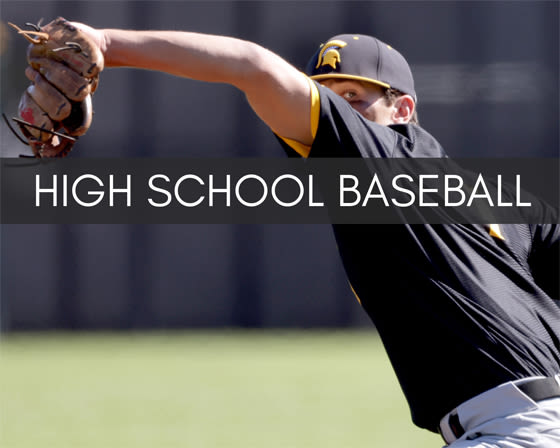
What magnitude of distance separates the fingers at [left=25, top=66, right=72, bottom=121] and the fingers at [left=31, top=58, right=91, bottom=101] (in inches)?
0.7

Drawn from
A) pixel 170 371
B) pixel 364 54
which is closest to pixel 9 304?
pixel 170 371

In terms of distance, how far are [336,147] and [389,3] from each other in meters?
15.2

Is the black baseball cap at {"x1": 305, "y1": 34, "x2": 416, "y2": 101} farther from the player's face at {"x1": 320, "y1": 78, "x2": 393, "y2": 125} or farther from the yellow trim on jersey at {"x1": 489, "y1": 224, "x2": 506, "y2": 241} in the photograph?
the yellow trim on jersey at {"x1": 489, "y1": 224, "x2": 506, "y2": 241}

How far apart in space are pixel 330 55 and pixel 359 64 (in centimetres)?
11

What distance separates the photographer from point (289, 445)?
24.6ft

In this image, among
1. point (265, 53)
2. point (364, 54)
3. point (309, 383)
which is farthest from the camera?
point (309, 383)

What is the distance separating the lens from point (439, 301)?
302cm

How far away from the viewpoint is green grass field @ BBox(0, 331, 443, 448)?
7828 mm

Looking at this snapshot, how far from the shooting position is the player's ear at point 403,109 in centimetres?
368

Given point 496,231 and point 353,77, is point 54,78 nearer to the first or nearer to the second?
point 353,77

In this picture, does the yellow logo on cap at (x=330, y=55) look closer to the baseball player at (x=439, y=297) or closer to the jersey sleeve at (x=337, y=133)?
the baseball player at (x=439, y=297)

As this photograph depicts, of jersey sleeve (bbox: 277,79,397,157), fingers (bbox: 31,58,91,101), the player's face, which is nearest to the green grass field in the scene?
the player's face

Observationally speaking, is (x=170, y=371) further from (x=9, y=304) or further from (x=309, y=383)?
(x=9, y=304)

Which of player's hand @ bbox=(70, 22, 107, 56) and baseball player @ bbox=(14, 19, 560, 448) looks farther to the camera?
baseball player @ bbox=(14, 19, 560, 448)
